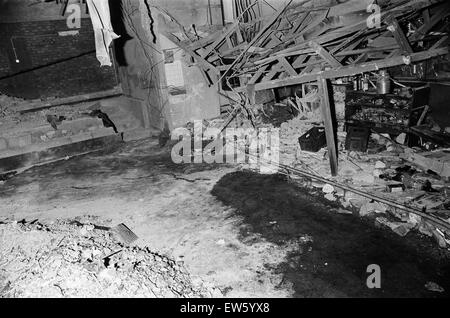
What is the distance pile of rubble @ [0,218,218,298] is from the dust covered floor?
0.31 metres

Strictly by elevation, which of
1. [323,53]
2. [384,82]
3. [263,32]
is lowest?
[384,82]

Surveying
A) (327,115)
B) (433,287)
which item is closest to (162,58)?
(327,115)

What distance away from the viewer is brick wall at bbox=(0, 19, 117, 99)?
12.3 meters

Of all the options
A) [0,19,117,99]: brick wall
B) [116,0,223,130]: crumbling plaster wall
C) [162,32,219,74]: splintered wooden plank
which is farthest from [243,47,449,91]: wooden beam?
[0,19,117,99]: brick wall

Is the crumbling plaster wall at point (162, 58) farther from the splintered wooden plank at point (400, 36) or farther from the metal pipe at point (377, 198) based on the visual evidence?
the splintered wooden plank at point (400, 36)

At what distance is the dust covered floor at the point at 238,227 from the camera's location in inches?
144

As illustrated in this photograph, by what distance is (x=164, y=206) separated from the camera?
575 cm

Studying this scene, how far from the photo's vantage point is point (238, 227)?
4883 millimetres

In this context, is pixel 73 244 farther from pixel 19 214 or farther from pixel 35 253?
pixel 19 214

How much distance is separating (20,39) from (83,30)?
8.00 ft

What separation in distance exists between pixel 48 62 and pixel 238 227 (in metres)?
12.4

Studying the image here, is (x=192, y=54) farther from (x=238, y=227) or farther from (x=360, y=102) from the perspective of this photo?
(x=238, y=227)

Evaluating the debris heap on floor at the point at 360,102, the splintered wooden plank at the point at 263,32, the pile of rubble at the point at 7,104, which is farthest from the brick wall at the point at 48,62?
the splintered wooden plank at the point at 263,32

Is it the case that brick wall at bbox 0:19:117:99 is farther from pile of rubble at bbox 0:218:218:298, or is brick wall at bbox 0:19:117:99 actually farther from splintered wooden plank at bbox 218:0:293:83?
pile of rubble at bbox 0:218:218:298
